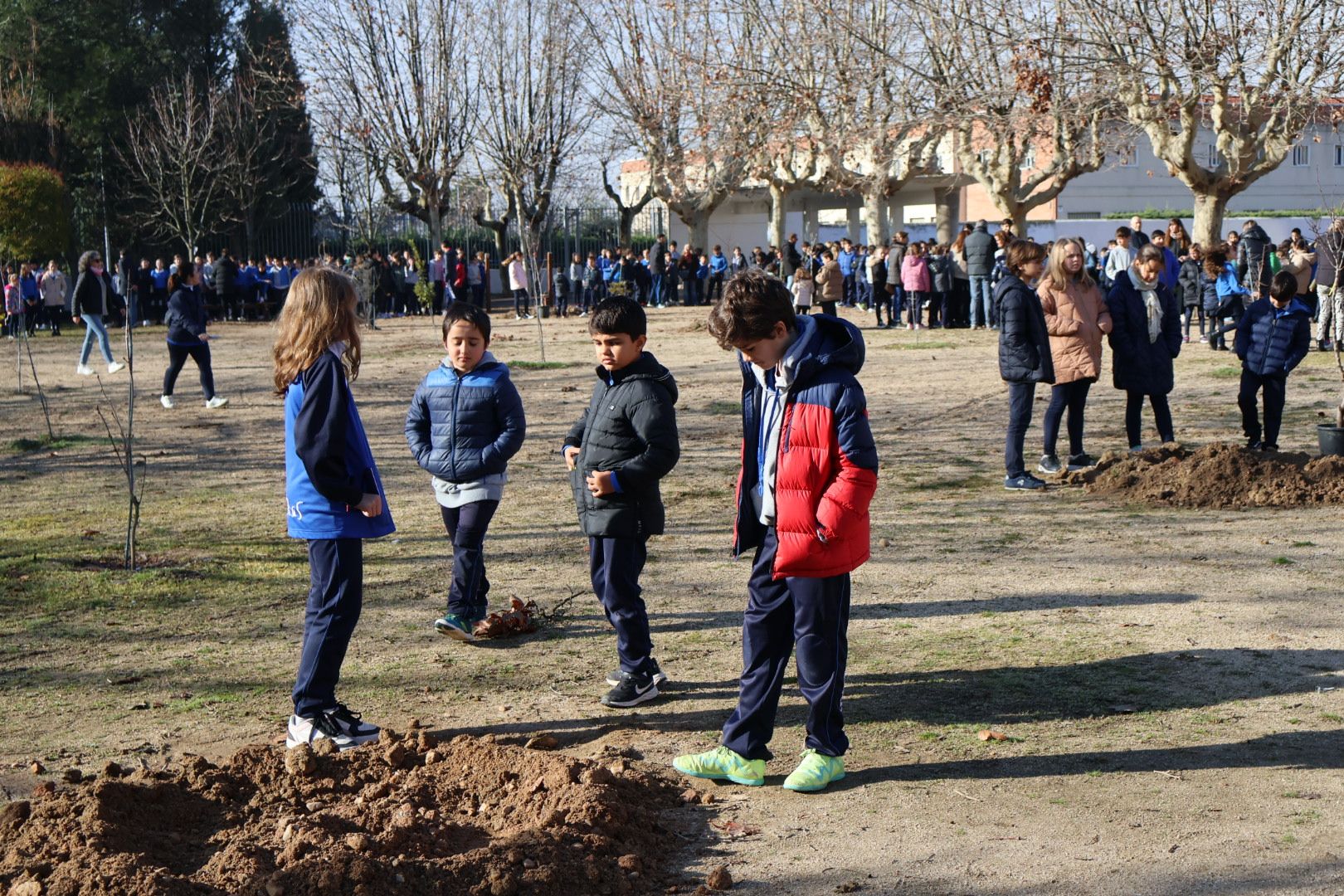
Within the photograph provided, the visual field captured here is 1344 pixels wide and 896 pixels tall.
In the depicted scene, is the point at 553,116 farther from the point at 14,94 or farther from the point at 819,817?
the point at 819,817

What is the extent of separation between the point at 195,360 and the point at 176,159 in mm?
24625

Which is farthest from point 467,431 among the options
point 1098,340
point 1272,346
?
point 1272,346

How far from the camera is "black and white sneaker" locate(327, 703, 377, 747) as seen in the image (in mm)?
4918

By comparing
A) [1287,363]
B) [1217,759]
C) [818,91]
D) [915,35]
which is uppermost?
[915,35]

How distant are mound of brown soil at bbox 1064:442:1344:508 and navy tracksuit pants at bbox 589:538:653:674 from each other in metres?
5.07

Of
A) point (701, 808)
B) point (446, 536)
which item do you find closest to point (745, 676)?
point (701, 808)

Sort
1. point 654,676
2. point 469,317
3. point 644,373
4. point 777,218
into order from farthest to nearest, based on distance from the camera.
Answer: point 777,218
point 469,317
point 654,676
point 644,373

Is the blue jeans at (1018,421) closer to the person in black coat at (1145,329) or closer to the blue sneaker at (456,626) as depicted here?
the person in black coat at (1145,329)

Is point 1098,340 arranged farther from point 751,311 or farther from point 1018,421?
point 751,311

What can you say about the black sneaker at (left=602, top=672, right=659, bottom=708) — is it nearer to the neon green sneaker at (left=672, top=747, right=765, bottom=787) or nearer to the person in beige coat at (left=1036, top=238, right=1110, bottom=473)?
the neon green sneaker at (left=672, top=747, right=765, bottom=787)

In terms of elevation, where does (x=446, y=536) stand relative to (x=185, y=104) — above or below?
below

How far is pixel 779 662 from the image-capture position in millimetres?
4527

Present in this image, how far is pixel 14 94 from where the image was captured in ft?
128

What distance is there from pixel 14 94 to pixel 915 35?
26.7 metres
